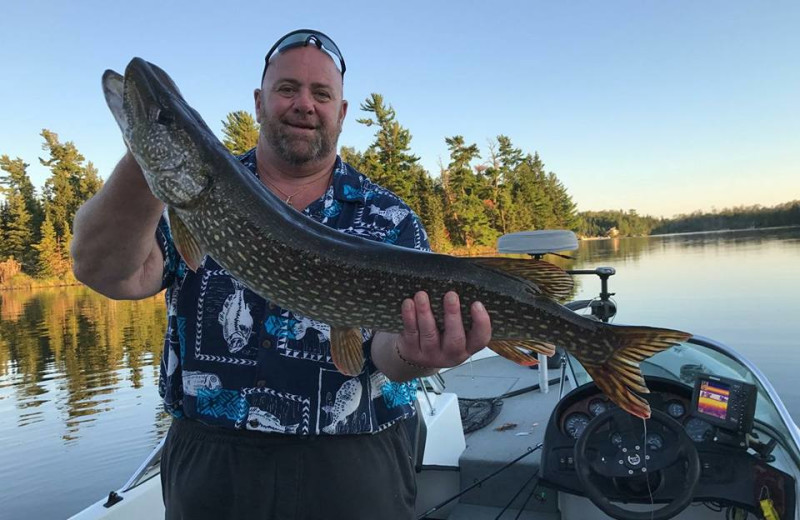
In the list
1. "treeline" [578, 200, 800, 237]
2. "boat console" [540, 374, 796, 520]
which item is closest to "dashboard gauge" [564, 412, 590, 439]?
"boat console" [540, 374, 796, 520]

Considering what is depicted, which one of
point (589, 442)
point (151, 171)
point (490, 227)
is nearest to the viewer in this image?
point (151, 171)

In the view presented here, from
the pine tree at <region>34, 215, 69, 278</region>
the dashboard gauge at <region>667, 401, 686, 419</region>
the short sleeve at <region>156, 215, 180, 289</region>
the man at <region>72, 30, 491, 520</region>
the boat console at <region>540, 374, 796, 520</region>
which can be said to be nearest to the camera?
the man at <region>72, 30, 491, 520</region>

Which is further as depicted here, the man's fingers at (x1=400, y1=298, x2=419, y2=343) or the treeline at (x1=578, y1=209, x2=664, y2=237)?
the treeline at (x1=578, y1=209, x2=664, y2=237)

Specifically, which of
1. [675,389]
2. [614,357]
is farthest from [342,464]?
[675,389]

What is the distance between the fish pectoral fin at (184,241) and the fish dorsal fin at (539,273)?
1012mm

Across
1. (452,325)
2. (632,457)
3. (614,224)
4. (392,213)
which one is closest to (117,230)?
(392,213)

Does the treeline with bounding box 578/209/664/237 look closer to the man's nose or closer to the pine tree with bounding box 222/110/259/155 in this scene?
the pine tree with bounding box 222/110/259/155

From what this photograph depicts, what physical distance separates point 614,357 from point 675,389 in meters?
1.59

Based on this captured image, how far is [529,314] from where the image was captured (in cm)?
191

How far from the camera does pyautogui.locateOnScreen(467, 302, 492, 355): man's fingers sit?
1.84m

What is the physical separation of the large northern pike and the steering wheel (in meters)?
1.17

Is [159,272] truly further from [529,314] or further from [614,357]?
[614,357]

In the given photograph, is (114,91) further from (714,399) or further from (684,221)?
(684,221)

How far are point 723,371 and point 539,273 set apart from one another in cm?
215
